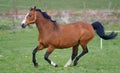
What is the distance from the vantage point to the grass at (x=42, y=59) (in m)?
14.0

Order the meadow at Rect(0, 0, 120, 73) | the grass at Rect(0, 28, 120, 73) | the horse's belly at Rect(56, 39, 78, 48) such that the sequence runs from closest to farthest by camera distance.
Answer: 1. the grass at Rect(0, 28, 120, 73)
2. the meadow at Rect(0, 0, 120, 73)
3. the horse's belly at Rect(56, 39, 78, 48)

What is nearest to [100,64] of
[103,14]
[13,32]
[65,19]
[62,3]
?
[13,32]

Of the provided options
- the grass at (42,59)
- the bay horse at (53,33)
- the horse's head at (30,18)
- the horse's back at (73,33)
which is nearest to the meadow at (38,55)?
the grass at (42,59)

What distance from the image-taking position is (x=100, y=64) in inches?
629

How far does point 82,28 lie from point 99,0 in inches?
1402

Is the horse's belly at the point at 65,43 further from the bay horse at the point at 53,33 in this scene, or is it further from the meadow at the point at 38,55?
the meadow at the point at 38,55

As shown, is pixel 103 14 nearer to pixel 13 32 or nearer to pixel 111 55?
pixel 13 32

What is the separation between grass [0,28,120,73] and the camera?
14.0m

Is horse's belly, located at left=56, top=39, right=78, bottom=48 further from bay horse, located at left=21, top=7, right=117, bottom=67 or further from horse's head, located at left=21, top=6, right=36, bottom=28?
horse's head, located at left=21, top=6, right=36, bottom=28

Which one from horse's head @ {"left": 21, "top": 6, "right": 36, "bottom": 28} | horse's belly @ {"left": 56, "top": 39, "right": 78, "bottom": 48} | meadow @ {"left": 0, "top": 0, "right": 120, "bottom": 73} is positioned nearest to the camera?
meadow @ {"left": 0, "top": 0, "right": 120, "bottom": 73}

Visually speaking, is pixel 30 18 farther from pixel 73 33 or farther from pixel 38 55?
pixel 38 55

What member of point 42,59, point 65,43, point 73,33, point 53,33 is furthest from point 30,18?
point 42,59

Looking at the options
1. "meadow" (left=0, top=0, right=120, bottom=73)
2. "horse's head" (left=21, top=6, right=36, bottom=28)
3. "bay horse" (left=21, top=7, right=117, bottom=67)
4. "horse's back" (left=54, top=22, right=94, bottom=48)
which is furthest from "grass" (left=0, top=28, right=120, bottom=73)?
"horse's head" (left=21, top=6, right=36, bottom=28)

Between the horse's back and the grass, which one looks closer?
the grass
